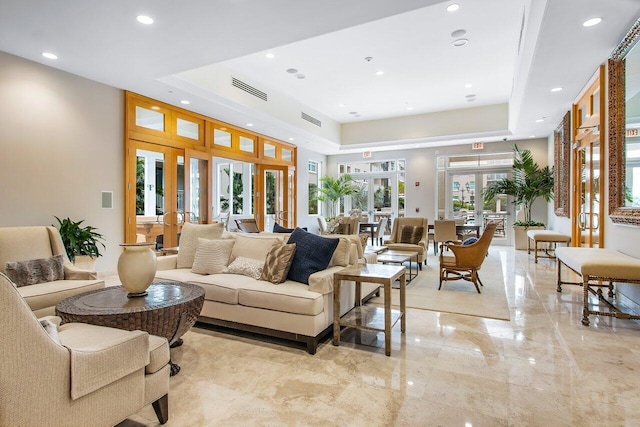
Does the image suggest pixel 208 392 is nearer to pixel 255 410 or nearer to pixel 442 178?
pixel 255 410

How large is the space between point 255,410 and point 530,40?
4.91m

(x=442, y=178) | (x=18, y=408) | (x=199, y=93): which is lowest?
(x=18, y=408)

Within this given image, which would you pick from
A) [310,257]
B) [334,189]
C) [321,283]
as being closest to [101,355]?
[321,283]

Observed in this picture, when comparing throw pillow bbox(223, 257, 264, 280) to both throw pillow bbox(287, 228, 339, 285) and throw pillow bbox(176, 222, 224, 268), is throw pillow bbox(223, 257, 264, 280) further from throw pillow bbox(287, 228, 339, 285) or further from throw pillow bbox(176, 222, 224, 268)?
throw pillow bbox(176, 222, 224, 268)

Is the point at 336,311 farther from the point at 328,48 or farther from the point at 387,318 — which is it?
the point at 328,48

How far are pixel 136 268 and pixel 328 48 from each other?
15.9 ft

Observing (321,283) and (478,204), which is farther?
(478,204)

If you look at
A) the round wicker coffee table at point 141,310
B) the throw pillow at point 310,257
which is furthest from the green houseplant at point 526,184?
the round wicker coffee table at point 141,310

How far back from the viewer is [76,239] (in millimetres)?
4762

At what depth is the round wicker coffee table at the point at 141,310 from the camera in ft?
7.01

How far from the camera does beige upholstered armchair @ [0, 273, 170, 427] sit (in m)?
1.33

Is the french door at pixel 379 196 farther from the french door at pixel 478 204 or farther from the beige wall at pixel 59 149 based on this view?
the beige wall at pixel 59 149

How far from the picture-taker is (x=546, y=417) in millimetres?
1975

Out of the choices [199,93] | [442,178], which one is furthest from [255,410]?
[442,178]
